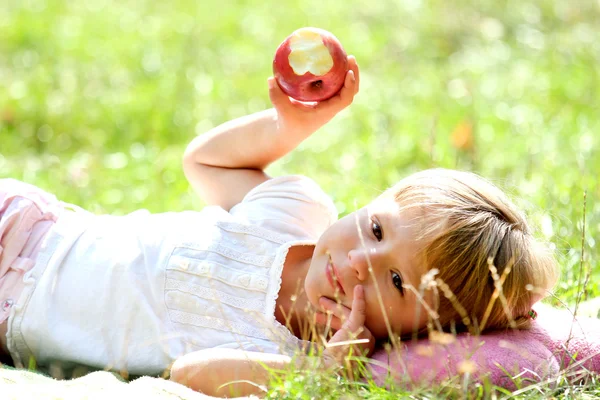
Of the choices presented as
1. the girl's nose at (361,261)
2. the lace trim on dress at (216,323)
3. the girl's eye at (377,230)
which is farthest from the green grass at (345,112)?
the lace trim on dress at (216,323)

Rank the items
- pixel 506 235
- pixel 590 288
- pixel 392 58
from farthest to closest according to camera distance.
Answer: pixel 392 58
pixel 590 288
pixel 506 235

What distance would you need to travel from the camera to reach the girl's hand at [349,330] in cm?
232

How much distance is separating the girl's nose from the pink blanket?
0.23m

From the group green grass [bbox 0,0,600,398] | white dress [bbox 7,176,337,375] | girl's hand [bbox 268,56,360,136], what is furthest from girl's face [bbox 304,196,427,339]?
green grass [bbox 0,0,600,398]

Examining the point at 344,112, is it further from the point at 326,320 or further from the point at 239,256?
the point at 326,320

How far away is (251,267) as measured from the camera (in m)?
2.71

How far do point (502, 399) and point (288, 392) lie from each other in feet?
1.73

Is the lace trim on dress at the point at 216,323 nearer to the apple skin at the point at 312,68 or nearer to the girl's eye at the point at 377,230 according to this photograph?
the girl's eye at the point at 377,230

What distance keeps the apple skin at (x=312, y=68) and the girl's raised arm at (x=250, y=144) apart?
3 cm

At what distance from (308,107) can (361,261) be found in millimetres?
695

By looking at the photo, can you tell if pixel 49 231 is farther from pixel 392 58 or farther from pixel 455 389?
pixel 392 58

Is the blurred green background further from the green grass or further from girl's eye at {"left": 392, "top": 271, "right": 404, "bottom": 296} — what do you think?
girl's eye at {"left": 392, "top": 271, "right": 404, "bottom": 296}

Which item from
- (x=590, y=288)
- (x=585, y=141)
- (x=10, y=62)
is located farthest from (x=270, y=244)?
(x=10, y=62)

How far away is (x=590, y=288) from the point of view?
3.13m
